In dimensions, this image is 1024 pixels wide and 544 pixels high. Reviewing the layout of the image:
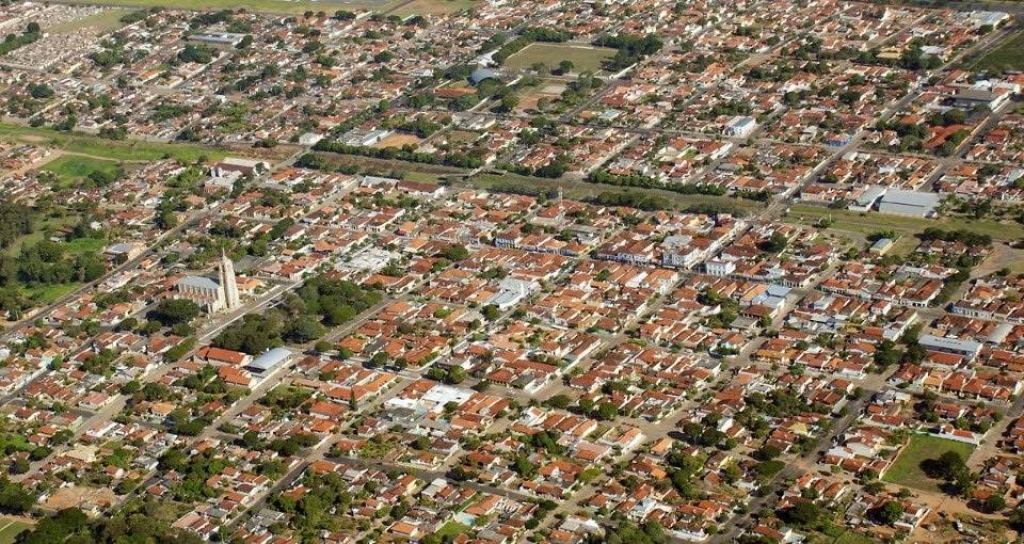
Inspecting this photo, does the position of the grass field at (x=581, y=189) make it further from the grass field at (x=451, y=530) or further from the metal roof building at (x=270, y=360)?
the grass field at (x=451, y=530)

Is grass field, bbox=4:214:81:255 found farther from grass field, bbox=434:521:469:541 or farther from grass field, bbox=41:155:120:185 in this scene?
grass field, bbox=434:521:469:541

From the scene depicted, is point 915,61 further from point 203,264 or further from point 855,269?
point 203,264


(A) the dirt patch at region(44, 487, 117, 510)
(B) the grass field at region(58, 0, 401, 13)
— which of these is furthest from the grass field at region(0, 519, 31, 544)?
(B) the grass field at region(58, 0, 401, 13)

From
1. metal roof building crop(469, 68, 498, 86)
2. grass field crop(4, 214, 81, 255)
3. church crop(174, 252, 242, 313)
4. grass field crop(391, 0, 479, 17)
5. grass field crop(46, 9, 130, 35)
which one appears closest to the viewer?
church crop(174, 252, 242, 313)

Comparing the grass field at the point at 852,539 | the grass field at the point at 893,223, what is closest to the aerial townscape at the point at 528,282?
the grass field at the point at 852,539

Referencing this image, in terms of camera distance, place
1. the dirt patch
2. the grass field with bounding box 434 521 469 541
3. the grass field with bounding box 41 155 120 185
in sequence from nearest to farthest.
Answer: the grass field with bounding box 434 521 469 541
the dirt patch
the grass field with bounding box 41 155 120 185

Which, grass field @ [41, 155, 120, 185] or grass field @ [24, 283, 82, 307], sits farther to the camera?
grass field @ [41, 155, 120, 185]
